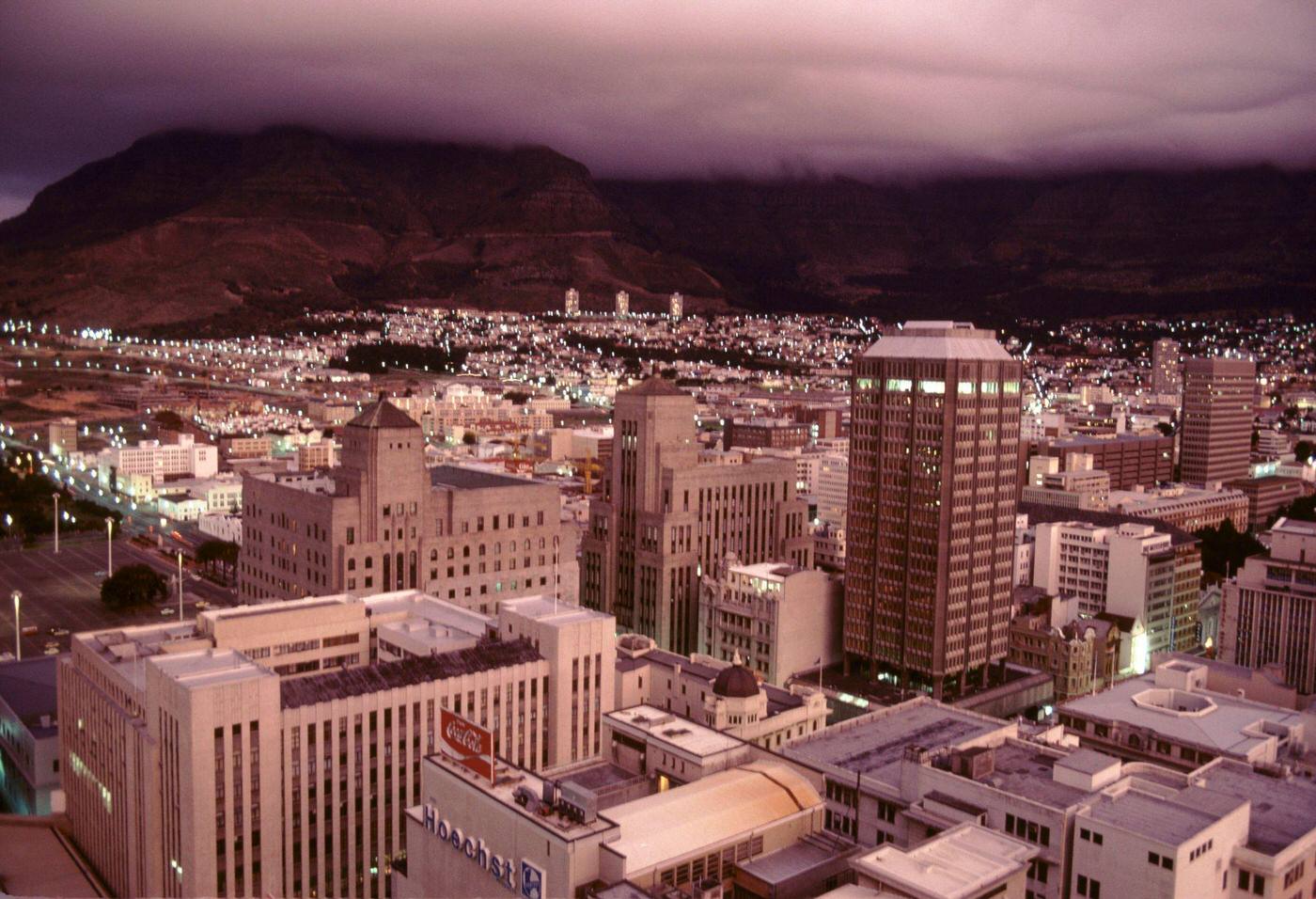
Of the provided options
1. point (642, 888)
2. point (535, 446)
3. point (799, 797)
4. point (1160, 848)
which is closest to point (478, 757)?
point (642, 888)

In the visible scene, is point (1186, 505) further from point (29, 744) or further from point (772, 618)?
point (29, 744)

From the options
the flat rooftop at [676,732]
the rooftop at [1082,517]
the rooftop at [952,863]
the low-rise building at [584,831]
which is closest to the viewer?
the rooftop at [952,863]

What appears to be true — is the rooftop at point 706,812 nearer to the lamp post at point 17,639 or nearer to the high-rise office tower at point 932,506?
the high-rise office tower at point 932,506

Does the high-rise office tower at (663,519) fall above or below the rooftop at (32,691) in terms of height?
above

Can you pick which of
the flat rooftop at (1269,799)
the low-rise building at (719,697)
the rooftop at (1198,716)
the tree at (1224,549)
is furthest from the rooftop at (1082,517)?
the flat rooftop at (1269,799)

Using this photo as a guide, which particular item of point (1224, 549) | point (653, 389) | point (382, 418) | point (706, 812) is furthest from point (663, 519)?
point (1224, 549)

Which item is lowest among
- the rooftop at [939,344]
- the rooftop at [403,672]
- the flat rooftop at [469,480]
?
the rooftop at [403,672]

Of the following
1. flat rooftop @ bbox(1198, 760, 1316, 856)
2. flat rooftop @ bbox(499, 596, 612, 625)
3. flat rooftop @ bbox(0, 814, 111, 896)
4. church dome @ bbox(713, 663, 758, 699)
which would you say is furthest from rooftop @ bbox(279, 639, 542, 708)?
flat rooftop @ bbox(1198, 760, 1316, 856)

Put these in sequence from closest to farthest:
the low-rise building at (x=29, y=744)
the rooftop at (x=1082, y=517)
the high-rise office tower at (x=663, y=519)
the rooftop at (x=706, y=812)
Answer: the rooftop at (x=706, y=812)
the low-rise building at (x=29, y=744)
the high-rise office tower at (x=663, y=519)
the rooftop at (x=1082, y=517)
